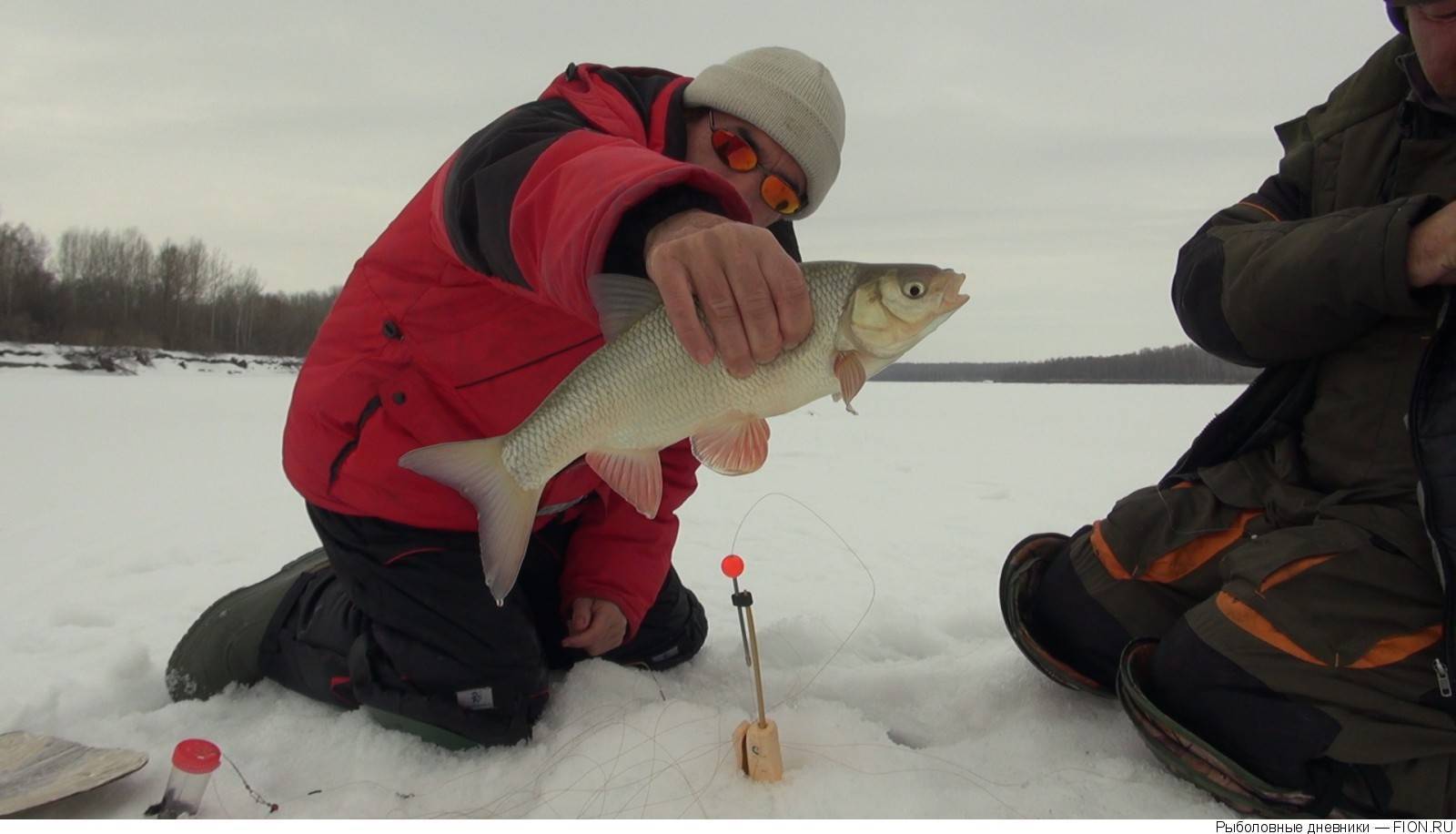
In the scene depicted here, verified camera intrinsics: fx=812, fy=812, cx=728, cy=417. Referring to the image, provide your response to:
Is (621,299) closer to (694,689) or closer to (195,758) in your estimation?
(195,758)

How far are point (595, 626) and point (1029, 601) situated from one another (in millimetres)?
1343

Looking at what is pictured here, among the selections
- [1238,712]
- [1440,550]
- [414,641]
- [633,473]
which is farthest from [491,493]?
[1440,550]

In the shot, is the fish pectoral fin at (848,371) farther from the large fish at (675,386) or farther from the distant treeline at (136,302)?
the distant treeline at (136,302)

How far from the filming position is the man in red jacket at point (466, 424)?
6.79 feet

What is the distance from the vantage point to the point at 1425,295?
5.67ft

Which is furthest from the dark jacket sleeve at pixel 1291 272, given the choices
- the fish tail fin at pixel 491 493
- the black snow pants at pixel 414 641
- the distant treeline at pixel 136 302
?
the distant treeline at pixel 136 302

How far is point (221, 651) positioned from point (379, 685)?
0.61 meters

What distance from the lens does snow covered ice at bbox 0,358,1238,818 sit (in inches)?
69.7

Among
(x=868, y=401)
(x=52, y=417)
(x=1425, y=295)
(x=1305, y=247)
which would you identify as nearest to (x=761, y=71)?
(x=1305, y=247)

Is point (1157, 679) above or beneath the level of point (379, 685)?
above

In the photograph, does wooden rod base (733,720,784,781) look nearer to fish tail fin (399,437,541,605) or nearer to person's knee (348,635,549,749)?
fish tail fin (399,437,541,605)

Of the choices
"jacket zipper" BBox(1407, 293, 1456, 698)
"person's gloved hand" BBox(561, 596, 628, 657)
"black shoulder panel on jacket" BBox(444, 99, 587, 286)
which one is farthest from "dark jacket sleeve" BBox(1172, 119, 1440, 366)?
"person's gloved hand" BBox(561, 596, 628, 657)

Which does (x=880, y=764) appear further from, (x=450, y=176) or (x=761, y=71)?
(x=761, y=71)

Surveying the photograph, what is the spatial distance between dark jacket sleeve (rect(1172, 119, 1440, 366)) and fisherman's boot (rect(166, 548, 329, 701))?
9.52ft
